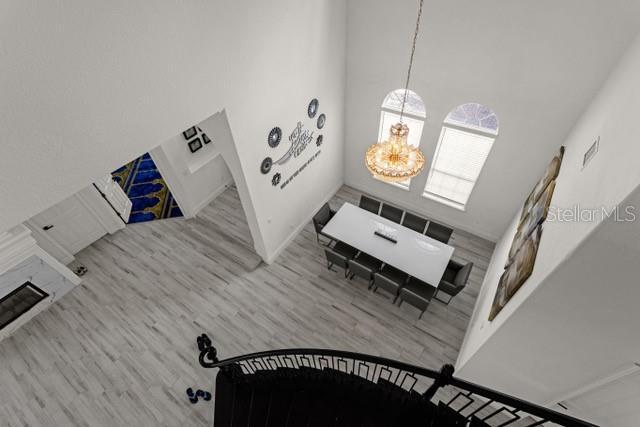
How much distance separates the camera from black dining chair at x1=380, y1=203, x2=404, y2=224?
6.21 meters

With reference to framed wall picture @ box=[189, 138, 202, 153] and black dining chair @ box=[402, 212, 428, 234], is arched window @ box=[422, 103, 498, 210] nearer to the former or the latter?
black dining chair @ box=[402, 212, 428, 234]

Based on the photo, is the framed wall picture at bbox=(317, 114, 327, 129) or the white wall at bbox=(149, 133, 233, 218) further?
the white wall at bbox=(149, 133, 233, 218)

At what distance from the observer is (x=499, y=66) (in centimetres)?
452

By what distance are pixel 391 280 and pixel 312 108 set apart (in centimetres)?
337

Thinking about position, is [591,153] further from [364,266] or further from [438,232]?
[364,266]

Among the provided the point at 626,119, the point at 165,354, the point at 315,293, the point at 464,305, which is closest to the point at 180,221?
the point at 165,354

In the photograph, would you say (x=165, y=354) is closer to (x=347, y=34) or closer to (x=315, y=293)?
(x=315, y=293)

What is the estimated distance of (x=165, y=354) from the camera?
4.88 meters

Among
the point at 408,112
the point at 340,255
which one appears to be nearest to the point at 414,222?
the point at 340,255

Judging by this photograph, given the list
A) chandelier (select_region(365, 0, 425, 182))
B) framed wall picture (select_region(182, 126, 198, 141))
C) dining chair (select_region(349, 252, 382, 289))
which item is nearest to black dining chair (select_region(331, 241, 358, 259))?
dining chair (select_region(349, 252, 382, 289))

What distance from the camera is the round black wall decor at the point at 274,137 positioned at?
4730 mm

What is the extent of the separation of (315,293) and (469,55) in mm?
4797

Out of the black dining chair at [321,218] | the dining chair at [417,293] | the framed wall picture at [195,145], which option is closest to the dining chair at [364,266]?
the dining chair at [417,293]

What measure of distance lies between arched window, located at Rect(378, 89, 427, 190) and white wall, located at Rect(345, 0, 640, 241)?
5.8 inches
